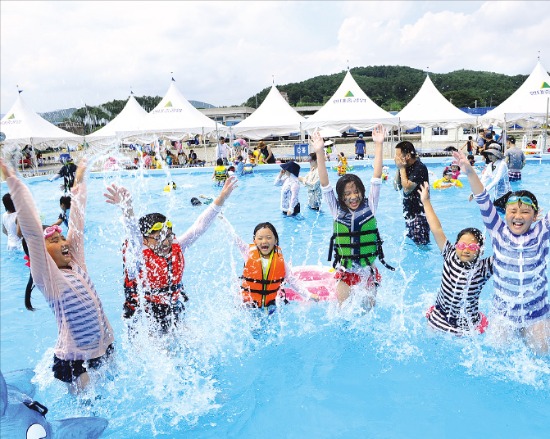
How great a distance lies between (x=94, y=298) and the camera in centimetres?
284

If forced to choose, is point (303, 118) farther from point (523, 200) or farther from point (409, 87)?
point (409, 87)

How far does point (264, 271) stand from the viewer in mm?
4066

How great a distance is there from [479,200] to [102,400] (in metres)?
3.29

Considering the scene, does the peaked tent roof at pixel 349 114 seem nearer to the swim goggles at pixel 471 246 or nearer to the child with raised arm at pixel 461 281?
the child with raised arm at pixel 461 281

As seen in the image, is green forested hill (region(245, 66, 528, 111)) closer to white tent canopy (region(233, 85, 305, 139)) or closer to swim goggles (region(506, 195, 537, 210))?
white tent canopy (region(233, 85, 305, 139))

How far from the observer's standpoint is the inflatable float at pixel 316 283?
196 inches

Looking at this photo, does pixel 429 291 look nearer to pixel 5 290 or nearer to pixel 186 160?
pixel 5 290

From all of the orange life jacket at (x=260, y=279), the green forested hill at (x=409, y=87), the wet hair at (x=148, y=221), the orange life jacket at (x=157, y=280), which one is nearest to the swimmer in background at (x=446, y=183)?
the orange life jacket at (x=260, y=279)

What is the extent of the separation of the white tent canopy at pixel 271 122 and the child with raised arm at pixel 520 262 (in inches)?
666

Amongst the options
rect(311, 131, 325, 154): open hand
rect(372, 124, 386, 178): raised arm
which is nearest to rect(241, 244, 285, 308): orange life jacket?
rect(311, 131, 325, 154): open hand

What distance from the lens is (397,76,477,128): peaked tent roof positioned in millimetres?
19203

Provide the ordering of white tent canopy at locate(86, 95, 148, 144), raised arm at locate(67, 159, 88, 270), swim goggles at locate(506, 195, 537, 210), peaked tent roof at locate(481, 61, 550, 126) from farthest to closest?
1. white tent canopy at locate(86, 95, 148, 144)
2. peaked tent roof at locate(481, 61, 550, 126)
3. swim goggles at locate(506, 195, 537, 210)
4. raised arm at locate(67, 159, 88, 270)

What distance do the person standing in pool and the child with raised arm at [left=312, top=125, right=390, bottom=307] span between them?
167cm

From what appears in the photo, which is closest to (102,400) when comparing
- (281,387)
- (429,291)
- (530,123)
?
(281,387)
